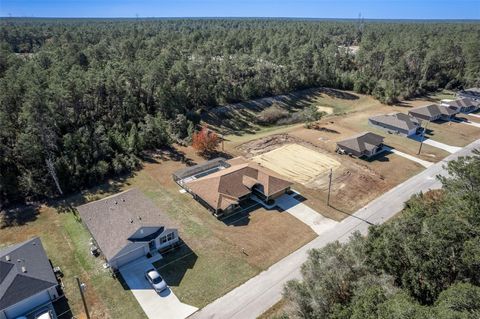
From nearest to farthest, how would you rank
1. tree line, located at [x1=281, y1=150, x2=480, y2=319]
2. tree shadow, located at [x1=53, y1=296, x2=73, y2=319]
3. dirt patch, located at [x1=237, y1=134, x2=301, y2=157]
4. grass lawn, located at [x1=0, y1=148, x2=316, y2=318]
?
tree line, located at [x1=281, y1=150, x2=480, y2=319] → tree shadow, located at [x1=53, y1=296, x2=73, y2=319] → grass lawn, located at [x1=0, y1=148, x2=316, y2=318] → dirt patch, located at [x1=237, y1=134, x2=301, y2=157]

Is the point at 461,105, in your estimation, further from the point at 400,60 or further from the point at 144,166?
the point at 144,166

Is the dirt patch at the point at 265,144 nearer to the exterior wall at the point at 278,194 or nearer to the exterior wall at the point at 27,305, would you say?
the exterior wall at the point at 278,194

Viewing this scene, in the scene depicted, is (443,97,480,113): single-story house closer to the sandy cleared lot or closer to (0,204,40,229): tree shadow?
the sandy cleared lot

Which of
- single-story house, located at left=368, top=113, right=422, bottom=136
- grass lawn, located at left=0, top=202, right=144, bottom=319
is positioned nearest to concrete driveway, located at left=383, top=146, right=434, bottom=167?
single-story house, located at left=368, top=113, right=422, bottom=136

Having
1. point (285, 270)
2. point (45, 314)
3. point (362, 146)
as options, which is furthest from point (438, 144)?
point (45, 314)

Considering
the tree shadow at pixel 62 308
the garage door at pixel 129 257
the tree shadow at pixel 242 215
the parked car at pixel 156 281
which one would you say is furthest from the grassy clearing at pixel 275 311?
the tree shadow at pixel 62 308

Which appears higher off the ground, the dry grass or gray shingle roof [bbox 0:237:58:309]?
gray shingle roof [bbox 0:237:58:309]
